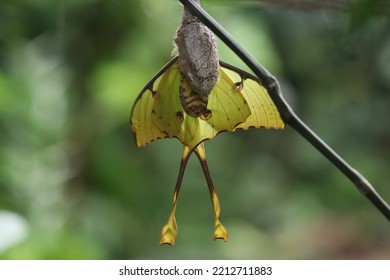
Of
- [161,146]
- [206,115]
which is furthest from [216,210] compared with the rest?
[161,146]

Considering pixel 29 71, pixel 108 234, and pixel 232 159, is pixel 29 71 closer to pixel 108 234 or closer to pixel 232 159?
pixel 108 234

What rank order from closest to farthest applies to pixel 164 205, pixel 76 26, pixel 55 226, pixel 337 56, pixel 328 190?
1. pixel 337 56
2. pixel 55 226
3. pixel 76 26
4. pixel 164 205
5. pixel 328 190

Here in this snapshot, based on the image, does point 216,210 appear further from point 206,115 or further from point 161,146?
point 161,146

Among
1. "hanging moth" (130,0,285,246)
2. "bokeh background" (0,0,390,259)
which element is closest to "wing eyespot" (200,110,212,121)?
"hanging moth" (130,0,285,246)

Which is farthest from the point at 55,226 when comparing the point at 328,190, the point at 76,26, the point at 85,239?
the point at 328,190

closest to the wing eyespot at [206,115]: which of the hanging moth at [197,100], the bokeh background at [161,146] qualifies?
the hanging moth at [197,100]

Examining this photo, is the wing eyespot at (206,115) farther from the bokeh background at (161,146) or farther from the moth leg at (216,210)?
the bokeh background at (161,146)
